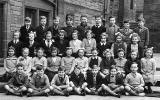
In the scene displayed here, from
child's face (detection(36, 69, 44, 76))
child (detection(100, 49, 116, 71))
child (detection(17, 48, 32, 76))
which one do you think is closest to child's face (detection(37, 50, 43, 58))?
child (detection(17, 48, 32, 76))

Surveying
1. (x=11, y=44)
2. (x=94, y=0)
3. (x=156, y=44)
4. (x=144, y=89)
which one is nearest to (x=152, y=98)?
(x=144, y=89)

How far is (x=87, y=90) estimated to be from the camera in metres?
7.72

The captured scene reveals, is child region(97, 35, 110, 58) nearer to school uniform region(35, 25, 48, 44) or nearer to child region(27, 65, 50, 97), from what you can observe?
school uniform region(35, 25, 48, 44)

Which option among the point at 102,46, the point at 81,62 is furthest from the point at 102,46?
the point at 81,62

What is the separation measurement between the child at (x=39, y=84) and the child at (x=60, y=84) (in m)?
0.19

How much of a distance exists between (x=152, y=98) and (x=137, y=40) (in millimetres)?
1902

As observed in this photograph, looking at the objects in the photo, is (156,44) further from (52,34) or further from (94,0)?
(52,34)

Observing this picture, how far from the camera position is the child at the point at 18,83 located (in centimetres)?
750

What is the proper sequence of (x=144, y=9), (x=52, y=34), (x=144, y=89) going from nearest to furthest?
1. (x=144, y=89)
2. (x=52, y=34)
3. (x=144, y=9)

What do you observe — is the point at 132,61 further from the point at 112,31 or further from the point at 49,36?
the point at 49,36

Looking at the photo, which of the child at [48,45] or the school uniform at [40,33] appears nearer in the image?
the child at [48,45]

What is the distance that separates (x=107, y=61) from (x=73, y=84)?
123 centimetres

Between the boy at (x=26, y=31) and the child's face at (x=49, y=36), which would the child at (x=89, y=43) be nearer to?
the child's face at (x=49, y=36)

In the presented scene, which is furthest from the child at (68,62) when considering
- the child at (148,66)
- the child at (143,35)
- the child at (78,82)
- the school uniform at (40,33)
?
the child at (143,35)
